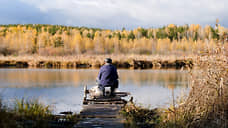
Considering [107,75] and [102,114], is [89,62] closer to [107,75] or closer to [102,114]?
[107,75]

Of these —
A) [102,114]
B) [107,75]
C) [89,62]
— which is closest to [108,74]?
[107,75]

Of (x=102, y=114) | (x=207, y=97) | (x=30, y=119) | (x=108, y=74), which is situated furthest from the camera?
(x=108, y=74)

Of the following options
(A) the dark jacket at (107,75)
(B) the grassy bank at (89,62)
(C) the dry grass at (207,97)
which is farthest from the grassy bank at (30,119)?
(B) the grassy bank at (89,62)

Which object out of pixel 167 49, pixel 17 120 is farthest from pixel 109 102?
pixel 167 49

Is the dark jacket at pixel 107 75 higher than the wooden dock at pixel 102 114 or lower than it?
higher

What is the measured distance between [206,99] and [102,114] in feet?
8.63

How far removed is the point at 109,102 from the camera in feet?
33.3

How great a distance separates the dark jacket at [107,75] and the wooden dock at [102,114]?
538 mm

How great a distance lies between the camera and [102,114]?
8109 mm

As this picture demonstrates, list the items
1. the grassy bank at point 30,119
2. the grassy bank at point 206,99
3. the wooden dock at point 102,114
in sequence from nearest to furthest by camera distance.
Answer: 1. the grassy bank at point 30,119
2. the grassy bank at point 206,99
3. the wooden dock at point 102,114

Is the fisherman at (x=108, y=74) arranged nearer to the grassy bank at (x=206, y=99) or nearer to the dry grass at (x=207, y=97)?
the grassy bank at (x=206, y=99)

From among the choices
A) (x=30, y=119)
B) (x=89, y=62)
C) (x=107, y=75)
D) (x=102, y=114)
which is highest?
(x=107, y=75)

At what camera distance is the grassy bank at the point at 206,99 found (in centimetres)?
670

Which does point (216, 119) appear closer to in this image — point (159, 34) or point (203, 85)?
point (203, 85)
